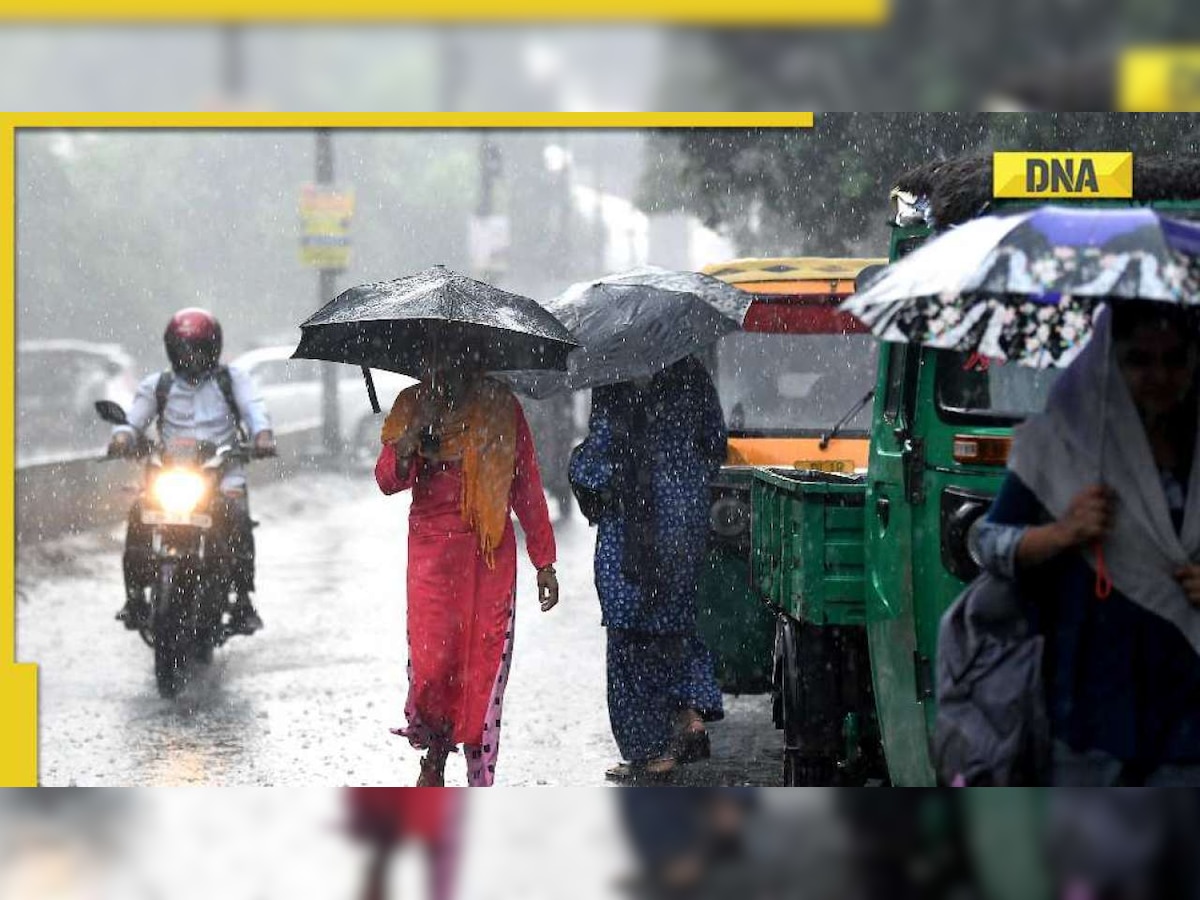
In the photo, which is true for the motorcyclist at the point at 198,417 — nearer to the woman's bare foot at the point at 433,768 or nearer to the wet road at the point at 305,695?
the wet road at the point at 305,695

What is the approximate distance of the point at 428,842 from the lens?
521 centimetres

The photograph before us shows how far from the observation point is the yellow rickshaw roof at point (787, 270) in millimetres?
10227

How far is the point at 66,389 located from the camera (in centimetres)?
2059

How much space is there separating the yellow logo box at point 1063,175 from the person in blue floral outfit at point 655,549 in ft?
7.78

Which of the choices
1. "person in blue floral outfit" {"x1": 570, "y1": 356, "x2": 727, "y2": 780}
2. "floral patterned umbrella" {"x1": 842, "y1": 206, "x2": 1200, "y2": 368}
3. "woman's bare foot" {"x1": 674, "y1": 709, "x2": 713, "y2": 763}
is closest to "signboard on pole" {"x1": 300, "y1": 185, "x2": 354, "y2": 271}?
"person in blue floral outfit" {"x1": 570, "y1": 356, "x2": 727, "y2": 780}

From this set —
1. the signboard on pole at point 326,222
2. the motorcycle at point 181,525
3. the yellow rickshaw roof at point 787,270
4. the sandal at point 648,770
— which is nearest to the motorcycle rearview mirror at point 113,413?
the motorcycle at point 181,525

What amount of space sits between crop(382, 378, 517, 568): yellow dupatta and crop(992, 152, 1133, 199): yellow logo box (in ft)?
6.53

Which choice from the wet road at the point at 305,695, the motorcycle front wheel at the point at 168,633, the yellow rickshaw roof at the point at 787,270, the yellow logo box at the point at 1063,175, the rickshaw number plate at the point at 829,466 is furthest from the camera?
the yellow rickshaw roof at the point at 787,270

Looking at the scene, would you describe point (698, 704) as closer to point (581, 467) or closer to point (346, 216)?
point (581, 467)

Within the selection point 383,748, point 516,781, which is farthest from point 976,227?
point 383,748

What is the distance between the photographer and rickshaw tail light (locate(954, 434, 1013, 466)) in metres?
5.70

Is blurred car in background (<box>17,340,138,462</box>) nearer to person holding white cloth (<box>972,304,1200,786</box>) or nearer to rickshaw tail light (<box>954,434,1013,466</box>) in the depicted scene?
rickshaw tail light (<box>954,434,1013,466</box>)

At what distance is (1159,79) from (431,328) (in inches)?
137

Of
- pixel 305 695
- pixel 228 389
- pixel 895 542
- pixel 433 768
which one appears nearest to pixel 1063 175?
pixel 895 542
